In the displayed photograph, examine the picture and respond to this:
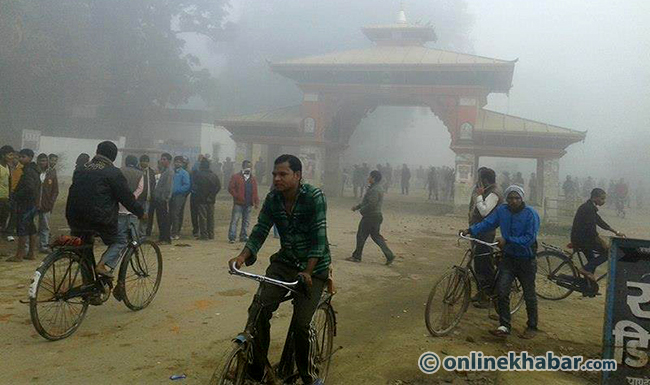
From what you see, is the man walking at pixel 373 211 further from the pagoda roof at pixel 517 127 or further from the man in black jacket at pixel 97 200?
the pagoda roof at pixel 517 127

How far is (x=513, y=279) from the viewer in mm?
5227

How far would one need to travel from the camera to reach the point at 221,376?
8.99ft

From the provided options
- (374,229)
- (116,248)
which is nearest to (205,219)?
(374,229)

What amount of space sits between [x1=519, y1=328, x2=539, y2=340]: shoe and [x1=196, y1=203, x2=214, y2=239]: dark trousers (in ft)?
23.3

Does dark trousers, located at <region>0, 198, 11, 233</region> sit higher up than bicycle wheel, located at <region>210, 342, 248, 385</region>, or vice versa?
dark trousers, located at <region>0, 198, 11, 233</region>

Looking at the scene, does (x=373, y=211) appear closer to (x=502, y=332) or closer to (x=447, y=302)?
(x=447, y=302)

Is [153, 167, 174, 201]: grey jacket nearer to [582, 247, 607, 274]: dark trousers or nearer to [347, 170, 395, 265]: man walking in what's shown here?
[347, 170, 395, 265]: man walking

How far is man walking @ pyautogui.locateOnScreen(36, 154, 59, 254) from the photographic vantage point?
310 inches

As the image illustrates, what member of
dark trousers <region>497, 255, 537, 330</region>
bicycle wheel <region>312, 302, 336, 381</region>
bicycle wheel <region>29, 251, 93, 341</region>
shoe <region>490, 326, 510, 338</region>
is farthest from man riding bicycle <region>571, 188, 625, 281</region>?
bicycle wheel <region>29, 251, 93, 341</region>

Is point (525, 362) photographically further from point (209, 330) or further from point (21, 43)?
point (21, 43)

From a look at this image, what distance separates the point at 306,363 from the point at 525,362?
7.75 ft

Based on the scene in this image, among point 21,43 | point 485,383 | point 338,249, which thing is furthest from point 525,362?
point 21,43

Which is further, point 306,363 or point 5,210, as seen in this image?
point 5,210

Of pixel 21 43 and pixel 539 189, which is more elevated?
pixel 21 43
